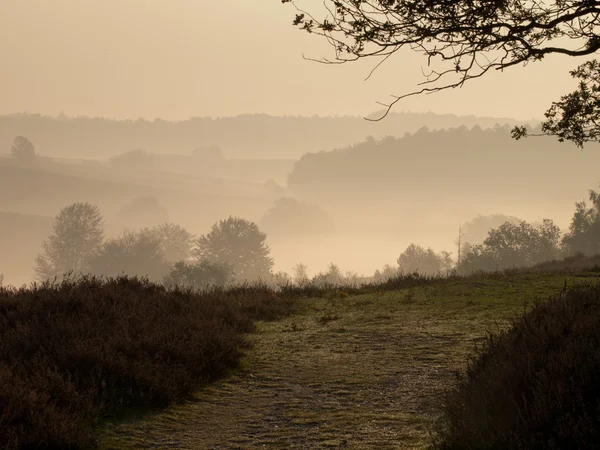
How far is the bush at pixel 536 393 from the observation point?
5.09m

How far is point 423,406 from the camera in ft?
25.8

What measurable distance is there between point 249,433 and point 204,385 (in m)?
2.15

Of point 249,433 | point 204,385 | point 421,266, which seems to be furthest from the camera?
point 421,266

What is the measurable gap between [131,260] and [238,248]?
1864cm

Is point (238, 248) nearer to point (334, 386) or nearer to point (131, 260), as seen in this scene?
point (131, 260)

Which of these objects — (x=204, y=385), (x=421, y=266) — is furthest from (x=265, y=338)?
(x=421, y=266)

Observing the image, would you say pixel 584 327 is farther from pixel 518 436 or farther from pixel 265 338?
pixel 265 338

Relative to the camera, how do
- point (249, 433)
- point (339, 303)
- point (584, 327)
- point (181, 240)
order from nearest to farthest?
point (584, 327), point (249, 433), point (339, 303), point (181, 240)

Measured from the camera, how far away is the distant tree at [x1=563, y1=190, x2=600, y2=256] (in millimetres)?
77625

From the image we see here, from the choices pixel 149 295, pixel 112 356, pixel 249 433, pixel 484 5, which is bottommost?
pixel 249 433

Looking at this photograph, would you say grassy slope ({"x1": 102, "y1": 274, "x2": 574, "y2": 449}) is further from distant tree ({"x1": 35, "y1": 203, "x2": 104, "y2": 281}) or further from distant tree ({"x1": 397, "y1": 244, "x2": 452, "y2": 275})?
distant tree ({"x1": 35, "y1": 203, "x2": 104, "y2": 281})

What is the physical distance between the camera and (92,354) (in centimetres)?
828

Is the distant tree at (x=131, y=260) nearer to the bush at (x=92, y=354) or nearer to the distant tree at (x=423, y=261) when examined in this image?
the distant tree at (x=423, y=261)

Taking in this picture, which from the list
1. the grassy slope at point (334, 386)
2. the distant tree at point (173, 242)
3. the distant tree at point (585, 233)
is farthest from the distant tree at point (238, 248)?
the grassy slope at point (334, 386)
